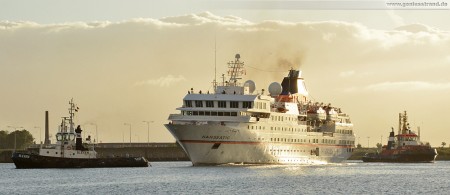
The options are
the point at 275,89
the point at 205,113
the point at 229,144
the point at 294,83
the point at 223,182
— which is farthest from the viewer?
the point at 294,83

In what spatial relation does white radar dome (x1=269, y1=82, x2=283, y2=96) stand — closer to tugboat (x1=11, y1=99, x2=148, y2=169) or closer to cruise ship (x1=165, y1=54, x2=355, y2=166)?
cruise ship (x1=165, y1=54, x2=355, y2=166)

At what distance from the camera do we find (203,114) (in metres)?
128

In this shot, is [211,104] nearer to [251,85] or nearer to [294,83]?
[251,85]

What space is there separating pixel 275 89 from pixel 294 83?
796 cm

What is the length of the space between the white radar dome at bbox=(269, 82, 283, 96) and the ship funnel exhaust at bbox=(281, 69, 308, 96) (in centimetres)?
501

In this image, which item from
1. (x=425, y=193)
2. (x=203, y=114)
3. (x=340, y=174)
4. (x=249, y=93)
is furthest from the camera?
(x=249, y=93)

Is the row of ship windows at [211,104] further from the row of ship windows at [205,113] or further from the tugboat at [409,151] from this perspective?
the tugboat at [409,151]

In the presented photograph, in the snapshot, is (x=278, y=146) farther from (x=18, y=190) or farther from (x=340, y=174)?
(x=18, y=190)

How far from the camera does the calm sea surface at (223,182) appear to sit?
297ft

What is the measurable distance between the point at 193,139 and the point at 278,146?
53.7 feet

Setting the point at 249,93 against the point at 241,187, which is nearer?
the point at 241,187

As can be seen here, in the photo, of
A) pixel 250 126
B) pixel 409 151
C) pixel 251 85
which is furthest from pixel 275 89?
pixel 409 151

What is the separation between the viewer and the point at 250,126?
430ft

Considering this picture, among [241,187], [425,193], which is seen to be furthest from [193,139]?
[425,193]
